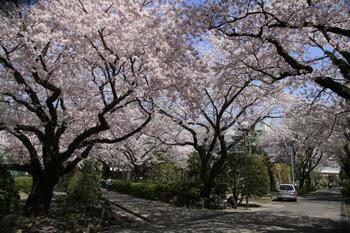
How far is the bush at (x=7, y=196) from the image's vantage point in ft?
34.3

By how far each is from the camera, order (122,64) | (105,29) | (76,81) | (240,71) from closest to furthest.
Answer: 1. (105,29)
2. (122,64)
3. (76,81)
4. (240,71)

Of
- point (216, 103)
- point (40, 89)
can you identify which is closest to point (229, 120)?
point (216, 103)

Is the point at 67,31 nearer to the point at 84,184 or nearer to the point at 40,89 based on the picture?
the point at 40,89

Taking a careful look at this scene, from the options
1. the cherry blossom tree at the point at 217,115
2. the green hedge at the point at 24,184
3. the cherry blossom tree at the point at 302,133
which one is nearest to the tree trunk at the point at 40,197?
the cherry blossom tree at the point at 217,115

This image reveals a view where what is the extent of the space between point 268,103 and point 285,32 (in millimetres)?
11885

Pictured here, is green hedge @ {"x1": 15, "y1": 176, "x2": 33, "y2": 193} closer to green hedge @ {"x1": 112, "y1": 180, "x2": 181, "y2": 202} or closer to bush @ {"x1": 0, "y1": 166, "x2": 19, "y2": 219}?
green hedge @ {"x1": 112, "y1": 180, "x2": 181, "y2": 202}

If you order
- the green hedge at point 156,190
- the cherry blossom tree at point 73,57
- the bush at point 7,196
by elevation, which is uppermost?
the cherry blossom tree at point 73,57

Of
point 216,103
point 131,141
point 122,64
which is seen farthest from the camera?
point 131,141

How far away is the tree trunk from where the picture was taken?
12.5 m

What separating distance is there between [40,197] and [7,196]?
6.56 ft

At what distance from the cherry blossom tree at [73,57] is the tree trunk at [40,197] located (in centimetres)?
3

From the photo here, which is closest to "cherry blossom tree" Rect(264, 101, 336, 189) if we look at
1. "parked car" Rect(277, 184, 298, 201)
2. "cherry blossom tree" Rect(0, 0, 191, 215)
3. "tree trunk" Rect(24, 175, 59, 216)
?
"parked car" Rect(277, 184, 298, 201)

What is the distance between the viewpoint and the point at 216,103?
22281 millimetres

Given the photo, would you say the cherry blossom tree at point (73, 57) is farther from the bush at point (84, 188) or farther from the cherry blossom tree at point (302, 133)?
the cherry blossom tree at point (302, 133)
